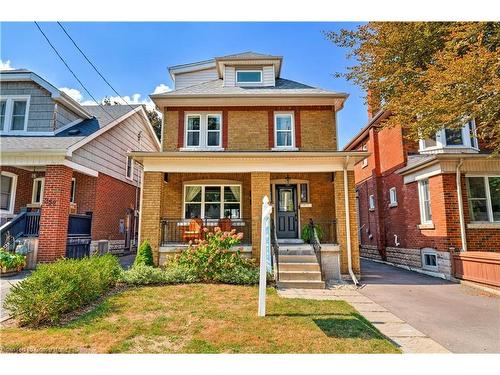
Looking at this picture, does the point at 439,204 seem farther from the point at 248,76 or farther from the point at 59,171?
the point at 59,171

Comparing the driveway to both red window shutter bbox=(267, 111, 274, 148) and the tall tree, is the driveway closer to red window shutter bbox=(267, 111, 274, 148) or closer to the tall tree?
the tall tree

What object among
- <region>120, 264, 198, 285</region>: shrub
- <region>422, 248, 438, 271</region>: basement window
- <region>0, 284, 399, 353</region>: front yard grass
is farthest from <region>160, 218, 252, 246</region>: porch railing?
<region>422, 248, 438, 271</region>: basement window

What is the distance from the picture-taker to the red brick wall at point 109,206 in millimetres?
12008

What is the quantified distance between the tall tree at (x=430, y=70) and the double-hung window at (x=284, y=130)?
2.45m

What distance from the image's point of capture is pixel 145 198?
938cm

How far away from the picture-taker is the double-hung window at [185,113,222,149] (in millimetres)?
11406

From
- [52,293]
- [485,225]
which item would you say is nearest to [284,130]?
[485,225]

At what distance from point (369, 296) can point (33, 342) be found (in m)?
6.60

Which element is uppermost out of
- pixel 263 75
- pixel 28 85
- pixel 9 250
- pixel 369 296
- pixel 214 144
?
pixel 263 75

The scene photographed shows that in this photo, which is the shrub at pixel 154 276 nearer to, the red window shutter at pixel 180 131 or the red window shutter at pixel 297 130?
the red window shutter at pixel 180 131

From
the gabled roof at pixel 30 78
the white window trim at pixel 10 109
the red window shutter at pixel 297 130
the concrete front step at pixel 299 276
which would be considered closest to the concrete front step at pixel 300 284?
the concrete front step at pixel 299 276

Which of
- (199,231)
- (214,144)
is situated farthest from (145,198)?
(214,144)
